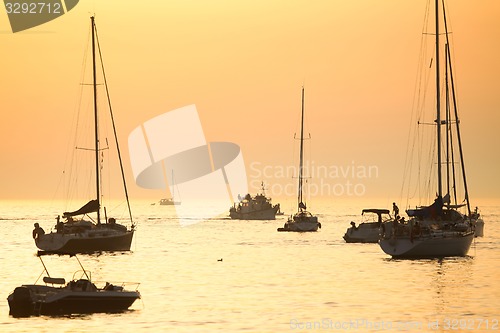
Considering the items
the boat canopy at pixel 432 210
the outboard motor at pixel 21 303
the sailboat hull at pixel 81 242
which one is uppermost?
the boat canopy at pixel 432 210

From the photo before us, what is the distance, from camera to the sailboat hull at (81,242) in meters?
93.2

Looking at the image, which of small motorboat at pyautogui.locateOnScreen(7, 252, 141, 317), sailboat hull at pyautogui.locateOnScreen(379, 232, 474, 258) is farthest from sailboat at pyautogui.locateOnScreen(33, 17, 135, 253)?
small motorboat at pyautogui.locateOnScreen(7, 252, 141, 317)

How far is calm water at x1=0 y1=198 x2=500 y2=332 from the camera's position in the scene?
51.1 meters

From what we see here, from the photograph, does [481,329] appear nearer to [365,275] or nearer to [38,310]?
[38,310]

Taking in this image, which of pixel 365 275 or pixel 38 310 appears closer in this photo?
pixel 38 310

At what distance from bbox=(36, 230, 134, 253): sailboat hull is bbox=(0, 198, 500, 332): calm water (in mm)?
1153

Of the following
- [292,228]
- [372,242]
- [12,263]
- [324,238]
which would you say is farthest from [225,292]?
[292,228]

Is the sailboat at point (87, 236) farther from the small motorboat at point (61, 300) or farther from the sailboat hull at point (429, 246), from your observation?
the small motorboat at point (61, 300)

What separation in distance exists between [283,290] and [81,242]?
98.3 ft

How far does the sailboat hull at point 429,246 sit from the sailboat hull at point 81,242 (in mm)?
24148

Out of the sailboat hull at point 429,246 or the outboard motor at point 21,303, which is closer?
the outboard motor at point 21,303

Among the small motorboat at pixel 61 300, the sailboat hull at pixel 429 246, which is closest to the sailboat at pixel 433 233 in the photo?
the sailboat hull at pixel 429 246

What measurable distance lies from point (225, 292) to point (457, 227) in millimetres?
27546

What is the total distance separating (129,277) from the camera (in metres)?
77.1
